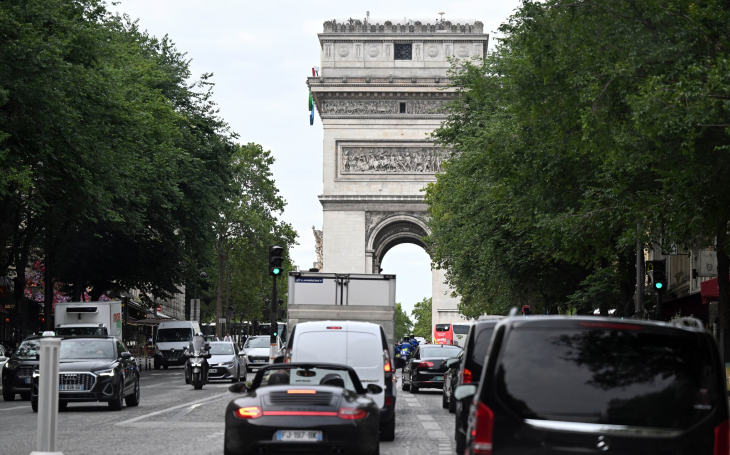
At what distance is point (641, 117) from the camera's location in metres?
16.3

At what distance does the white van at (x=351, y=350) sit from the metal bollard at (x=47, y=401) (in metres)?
5.66

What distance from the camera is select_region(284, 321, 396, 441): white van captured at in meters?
15.7

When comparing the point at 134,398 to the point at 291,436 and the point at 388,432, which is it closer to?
the point at 388,432

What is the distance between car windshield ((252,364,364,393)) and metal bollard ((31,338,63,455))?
1879mm

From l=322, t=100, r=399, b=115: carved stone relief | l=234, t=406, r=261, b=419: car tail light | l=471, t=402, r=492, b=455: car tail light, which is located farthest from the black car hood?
l=322, t=100, r=399, b=115: carved stone relief

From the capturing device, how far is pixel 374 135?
73.4 metres

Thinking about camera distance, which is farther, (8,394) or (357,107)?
(357,107)

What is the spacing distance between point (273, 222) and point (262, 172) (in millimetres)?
4197

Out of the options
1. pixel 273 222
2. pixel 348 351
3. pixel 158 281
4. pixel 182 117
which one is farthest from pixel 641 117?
pixel 273 222

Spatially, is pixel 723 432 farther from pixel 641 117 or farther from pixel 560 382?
pixel 641 117

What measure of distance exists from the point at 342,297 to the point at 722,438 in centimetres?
1838

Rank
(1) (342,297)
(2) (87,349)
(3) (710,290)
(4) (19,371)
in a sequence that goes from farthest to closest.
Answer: (3) (710,290)
(4) (19,371)
(1) (342,297)
(2) (87,349)

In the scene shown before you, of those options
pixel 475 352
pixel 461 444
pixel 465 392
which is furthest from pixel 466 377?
pixel 465 392

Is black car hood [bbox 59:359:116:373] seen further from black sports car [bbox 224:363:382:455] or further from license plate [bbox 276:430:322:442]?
license plate [bbox 276:430:322:442]
